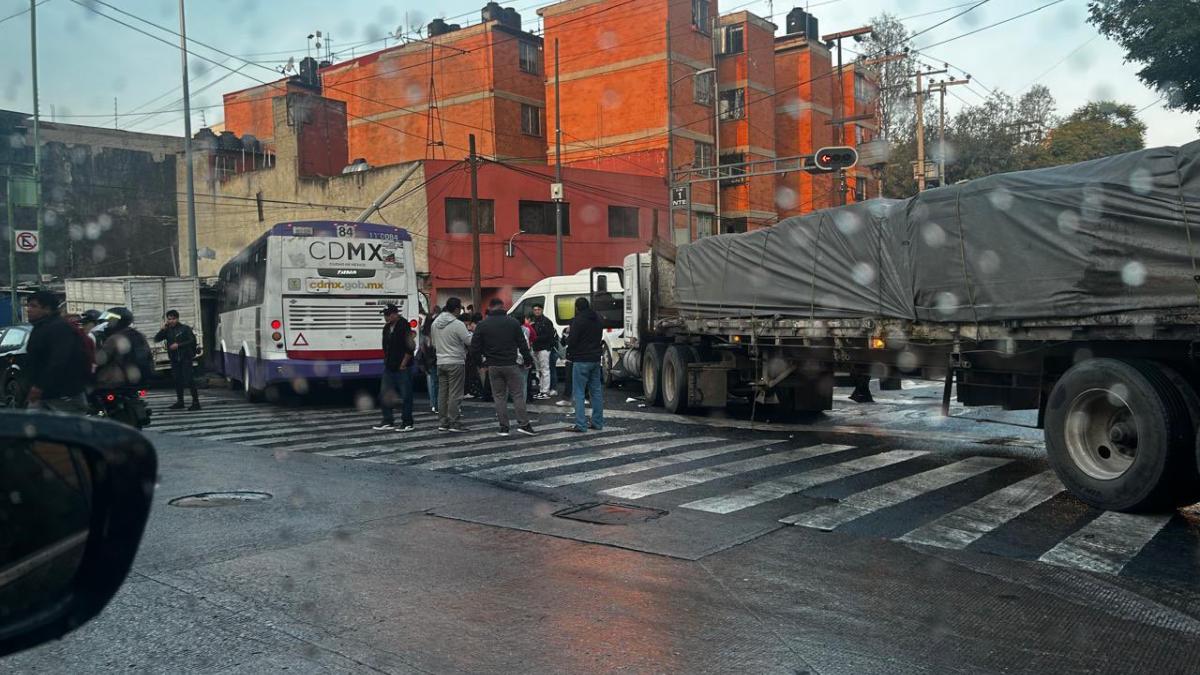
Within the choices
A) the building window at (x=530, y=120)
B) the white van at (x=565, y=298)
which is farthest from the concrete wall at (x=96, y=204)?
the white van at (x=565, y=298)

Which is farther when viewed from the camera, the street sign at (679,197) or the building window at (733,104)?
the building window at (733,104)

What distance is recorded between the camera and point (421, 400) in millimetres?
20359

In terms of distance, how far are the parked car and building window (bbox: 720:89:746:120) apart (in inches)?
1384

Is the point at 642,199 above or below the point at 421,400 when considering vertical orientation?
above

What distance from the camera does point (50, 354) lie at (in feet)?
26.6

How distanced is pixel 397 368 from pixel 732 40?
38.9 m

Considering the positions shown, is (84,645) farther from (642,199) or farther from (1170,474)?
(642,199)

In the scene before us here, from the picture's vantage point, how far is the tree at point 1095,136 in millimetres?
49250

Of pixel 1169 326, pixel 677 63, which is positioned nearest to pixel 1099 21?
pixel 677 63

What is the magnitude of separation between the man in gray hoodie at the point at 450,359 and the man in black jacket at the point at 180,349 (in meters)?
6.37

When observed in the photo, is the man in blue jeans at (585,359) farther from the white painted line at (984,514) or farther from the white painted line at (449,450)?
the white painted line at (984,514)

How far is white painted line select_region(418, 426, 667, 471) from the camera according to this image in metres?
10.6

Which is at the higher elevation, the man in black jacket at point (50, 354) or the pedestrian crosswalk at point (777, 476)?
the man in black jacket at point (50, 354)

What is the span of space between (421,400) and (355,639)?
15744 millimetres
